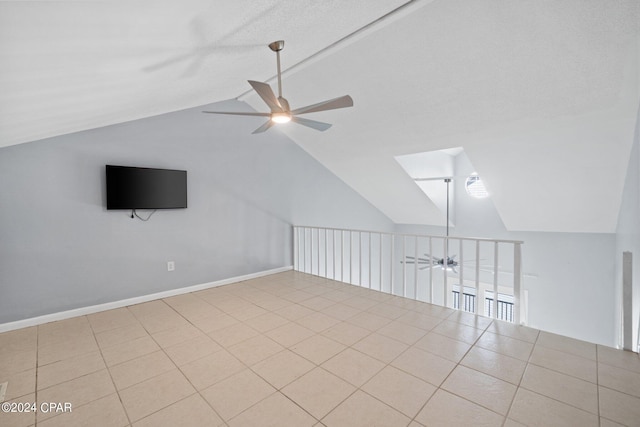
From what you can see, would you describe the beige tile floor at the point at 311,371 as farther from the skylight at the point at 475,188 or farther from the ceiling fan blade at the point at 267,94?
the skylight at the point at 475,188

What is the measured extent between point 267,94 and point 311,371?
6.85ft

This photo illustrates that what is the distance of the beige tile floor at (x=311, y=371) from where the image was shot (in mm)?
1607

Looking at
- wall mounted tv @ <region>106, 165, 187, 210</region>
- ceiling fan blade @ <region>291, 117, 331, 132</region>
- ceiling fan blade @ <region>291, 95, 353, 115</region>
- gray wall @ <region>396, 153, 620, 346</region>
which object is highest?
ceiling fan blade @ <region>291, 95, 353, 115</region>

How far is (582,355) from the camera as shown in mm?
2197

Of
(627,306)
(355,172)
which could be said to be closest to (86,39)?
(627,306)

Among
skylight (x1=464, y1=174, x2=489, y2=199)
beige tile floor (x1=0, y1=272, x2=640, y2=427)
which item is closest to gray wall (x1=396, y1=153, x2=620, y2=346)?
skylight (x1=464, y1=174, x2=489, y2=199)

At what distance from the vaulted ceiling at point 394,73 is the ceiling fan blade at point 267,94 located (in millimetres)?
274

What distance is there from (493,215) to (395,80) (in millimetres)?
4326

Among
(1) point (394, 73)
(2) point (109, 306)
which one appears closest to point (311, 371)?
(2) point (109, 306)

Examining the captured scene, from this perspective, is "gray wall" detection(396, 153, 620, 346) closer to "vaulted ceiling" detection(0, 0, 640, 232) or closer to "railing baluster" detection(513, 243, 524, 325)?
"vaulted ceiling" detection(0, 0, 640, 232)

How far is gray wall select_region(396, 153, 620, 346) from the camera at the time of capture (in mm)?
4949

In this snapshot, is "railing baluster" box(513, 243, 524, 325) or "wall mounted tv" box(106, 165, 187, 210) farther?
"wall mounted tv" box(106, 165, 187, 210)

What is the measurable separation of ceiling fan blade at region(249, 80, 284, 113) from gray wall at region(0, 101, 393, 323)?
2012mm

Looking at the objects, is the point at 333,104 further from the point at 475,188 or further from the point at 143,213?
the point at 475,188
